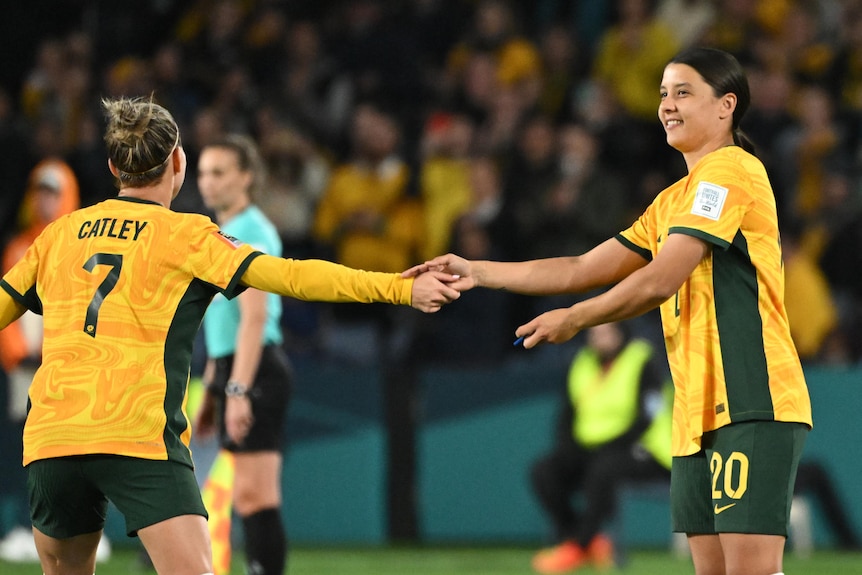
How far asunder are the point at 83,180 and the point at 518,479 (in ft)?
14.5

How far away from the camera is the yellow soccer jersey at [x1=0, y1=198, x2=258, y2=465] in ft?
13.0

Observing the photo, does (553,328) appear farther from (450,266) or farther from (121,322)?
(121,322)

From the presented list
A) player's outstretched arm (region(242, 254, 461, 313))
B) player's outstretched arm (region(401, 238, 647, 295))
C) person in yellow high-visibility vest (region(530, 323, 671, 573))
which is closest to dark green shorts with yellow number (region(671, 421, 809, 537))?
player's outstretched arm (region(401, 238, 647, 295))

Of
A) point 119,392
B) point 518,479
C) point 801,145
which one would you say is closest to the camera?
point 119,392

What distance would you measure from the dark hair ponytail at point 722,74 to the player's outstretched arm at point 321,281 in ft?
3.56

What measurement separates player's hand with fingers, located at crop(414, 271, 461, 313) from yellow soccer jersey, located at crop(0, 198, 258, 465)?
0.55 meters

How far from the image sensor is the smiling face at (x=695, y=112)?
4.22 m

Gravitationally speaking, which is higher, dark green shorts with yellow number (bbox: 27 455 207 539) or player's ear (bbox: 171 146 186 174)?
player's ear (bbox: 171 146 186 174)

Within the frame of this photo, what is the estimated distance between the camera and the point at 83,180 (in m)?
11.6

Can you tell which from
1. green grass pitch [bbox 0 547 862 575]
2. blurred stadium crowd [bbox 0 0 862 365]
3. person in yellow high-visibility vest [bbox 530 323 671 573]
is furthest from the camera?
blurred stadium crowd [bbox 0 0 862 365]

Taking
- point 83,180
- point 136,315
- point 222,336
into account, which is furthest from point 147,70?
point 136,315

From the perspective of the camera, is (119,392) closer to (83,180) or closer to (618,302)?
(618,302)

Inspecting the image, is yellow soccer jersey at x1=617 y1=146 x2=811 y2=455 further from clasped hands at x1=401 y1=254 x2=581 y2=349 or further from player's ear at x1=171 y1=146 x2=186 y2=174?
player's ear at x1=171 y1=146 x2=186 y2=174

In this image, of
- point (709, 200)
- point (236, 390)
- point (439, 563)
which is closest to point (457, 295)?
point (709, 200)
